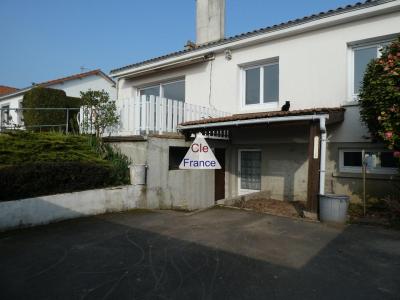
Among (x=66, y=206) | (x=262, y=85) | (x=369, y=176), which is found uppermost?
(x=262, y=85)

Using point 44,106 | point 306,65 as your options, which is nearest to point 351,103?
point 306,65

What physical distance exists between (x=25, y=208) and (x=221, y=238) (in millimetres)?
3886

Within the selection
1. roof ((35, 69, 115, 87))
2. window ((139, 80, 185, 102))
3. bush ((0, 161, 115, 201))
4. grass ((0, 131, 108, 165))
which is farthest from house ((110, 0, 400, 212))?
roof ((35, 69, 115, 87))

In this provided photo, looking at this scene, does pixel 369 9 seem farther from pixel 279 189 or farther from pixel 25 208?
pixel 25 208

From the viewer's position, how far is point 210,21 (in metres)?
12.7

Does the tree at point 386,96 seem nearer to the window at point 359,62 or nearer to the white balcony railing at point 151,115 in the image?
the window at point 359,62

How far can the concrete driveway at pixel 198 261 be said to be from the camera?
364 cm

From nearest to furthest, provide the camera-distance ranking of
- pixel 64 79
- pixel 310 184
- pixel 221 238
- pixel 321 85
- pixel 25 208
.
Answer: pixel 221 238
pixel 25 208
pixel 310 184
pixel 321 85
pixel 64 79

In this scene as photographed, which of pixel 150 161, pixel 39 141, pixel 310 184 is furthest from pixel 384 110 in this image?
pixel 39 141

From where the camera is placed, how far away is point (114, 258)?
466 centimetres

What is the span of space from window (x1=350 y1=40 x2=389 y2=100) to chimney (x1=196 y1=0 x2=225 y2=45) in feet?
18.6

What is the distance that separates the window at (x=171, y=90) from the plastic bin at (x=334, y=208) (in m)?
7.38

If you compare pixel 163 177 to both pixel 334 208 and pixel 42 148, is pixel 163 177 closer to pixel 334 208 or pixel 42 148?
pixel 42 148

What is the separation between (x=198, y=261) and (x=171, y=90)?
9442 millimetres
